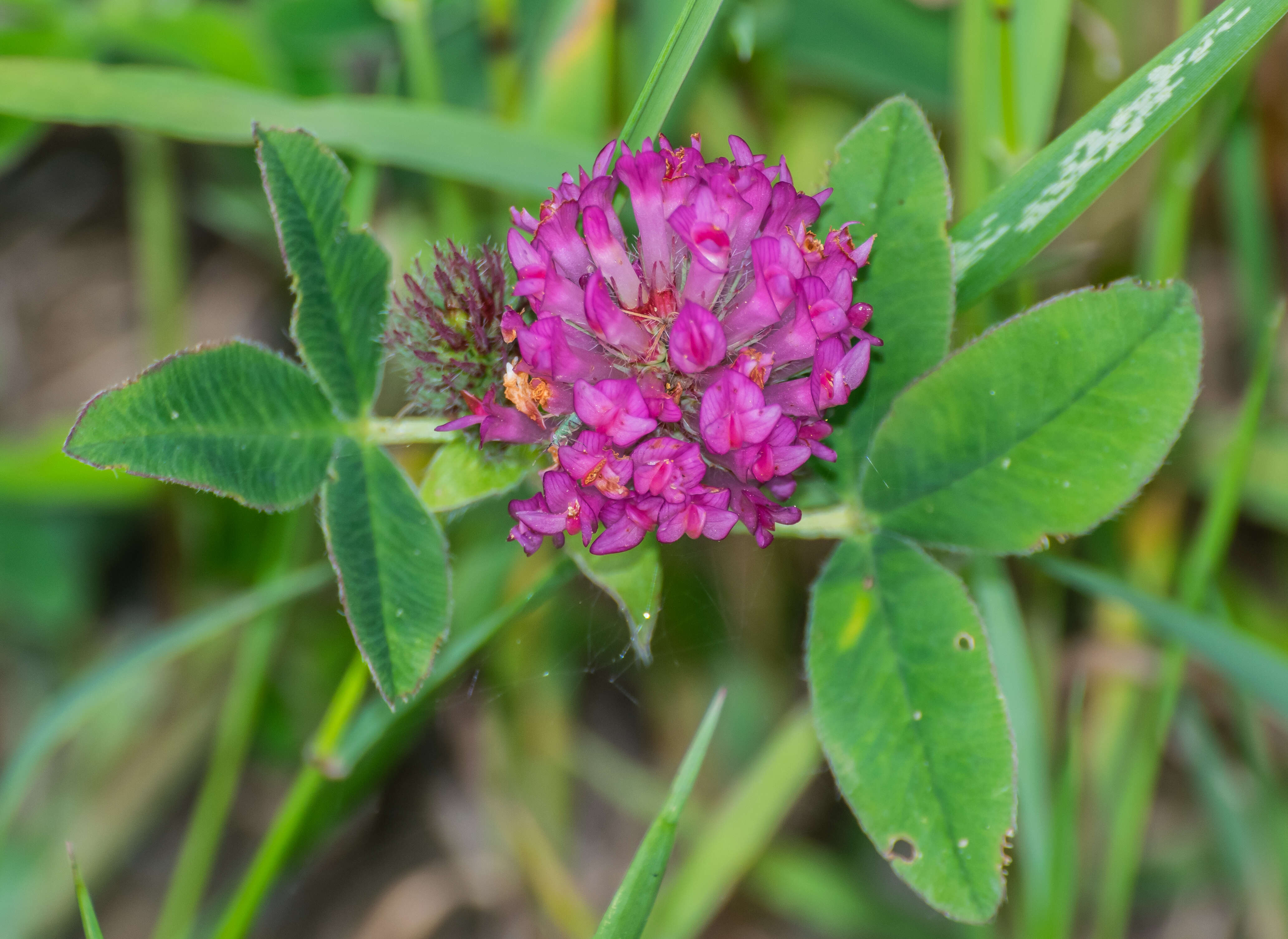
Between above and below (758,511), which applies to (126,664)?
below

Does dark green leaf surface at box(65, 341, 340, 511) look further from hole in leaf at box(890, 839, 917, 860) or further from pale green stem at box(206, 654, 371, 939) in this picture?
hole in leaf at box(890, 839, 917, 860)

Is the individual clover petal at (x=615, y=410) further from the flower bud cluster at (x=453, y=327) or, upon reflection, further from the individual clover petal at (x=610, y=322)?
the flower bud cluster at (x=453, y=327)

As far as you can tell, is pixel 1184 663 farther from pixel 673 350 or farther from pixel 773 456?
pixel 673 350

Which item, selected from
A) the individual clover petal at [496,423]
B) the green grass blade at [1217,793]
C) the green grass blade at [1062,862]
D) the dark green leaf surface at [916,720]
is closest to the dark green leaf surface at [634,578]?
the individual clover petal at [496,423]

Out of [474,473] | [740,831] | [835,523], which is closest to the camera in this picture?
[474,473]

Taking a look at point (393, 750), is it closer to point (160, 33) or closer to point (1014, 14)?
point (160, 33)

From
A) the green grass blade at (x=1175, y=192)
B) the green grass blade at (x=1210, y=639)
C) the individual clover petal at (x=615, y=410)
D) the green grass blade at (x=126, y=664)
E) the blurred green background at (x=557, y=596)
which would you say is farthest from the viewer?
the blurred green background at (x=557, y=596)

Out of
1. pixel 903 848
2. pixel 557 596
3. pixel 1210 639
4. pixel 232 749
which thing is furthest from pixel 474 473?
pixel 232 749
